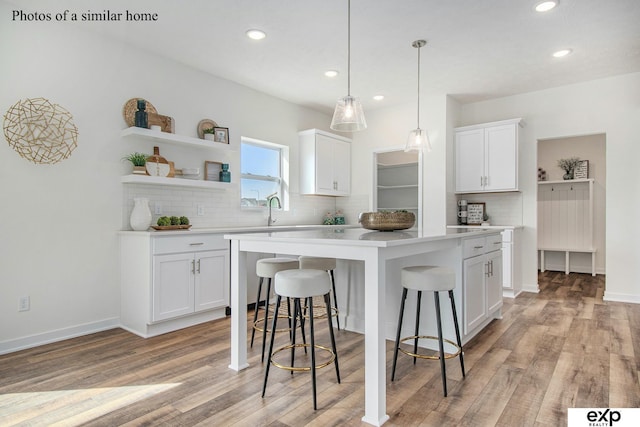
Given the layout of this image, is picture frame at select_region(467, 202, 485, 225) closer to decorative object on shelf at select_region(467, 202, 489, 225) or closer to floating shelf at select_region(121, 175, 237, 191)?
decorative object on shelf at select_region(467, 202, 489, 225)

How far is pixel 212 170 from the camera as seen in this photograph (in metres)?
4.18

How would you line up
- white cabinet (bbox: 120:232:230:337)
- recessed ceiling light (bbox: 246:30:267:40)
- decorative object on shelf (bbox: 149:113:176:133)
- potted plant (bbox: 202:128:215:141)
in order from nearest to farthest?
white cabinet (bbox: 120:232:230:337) → recessed ceiling light (bbox: 246:30:267:40) → decorative object on shelf (bbox: 149:113:176:133) → potted plant (bbox: 202:128:215:141)

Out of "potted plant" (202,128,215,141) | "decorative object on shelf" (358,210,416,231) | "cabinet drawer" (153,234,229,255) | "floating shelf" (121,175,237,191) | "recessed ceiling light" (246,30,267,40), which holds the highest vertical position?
"recessed ceiling light" (246,30,267,40)

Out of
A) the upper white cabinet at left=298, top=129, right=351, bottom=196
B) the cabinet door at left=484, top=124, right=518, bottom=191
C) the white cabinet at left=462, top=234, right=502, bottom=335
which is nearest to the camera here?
the white cabinet at left=462, top=234, right=502, bottom=335

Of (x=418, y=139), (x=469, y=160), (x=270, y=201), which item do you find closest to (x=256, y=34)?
(x=418, y=139)

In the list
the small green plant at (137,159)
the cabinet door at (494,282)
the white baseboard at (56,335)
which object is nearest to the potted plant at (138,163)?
the small green plant at (137,159)

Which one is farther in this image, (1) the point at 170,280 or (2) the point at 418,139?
(2) the point at 418,139

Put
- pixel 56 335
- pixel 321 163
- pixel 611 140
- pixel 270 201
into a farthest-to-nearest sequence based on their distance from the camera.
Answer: pixel 321 163 → pixel 270 201 → pixel 611 140 → pixel 56 335

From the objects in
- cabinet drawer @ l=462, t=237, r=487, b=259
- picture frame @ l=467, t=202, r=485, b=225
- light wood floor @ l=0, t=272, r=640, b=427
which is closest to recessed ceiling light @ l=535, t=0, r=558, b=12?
cabinet drawer @ l=462, t=237, r=487, b=259

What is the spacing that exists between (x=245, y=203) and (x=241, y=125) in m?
0.97

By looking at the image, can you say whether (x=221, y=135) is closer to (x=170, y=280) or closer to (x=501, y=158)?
(x=170, y=280)

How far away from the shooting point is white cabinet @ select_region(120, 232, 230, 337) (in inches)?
121

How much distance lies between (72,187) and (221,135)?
1.59m

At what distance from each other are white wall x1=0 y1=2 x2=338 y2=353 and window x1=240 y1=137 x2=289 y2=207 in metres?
0.93
